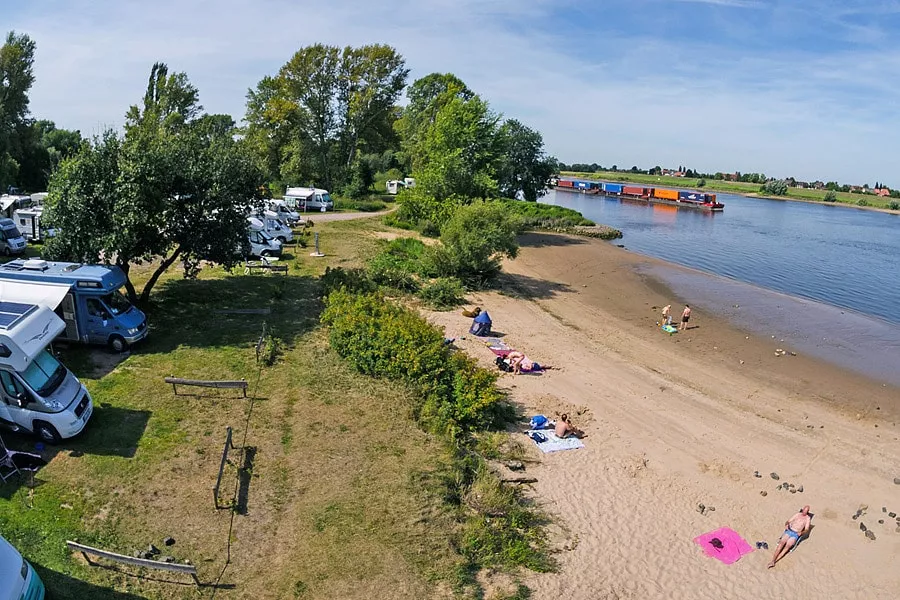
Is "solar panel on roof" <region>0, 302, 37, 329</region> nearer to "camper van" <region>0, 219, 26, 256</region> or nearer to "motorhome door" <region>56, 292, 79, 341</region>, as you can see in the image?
"motorhome door" <region>56, 292, 79, 341</region>

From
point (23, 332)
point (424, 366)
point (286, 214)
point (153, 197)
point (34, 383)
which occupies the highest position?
point (153, 197)

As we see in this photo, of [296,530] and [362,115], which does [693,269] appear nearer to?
[362,115]

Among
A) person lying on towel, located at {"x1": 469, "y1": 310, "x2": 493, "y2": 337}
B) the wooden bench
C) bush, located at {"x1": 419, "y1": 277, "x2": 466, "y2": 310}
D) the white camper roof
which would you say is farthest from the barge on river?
the white camper roof

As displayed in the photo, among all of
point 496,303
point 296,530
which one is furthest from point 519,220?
point 296,530

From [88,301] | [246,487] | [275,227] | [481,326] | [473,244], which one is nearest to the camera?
[246,487]

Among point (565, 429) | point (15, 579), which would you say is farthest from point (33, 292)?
point (565, 429)

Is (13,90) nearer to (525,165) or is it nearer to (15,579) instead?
(525,165)
